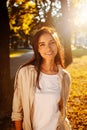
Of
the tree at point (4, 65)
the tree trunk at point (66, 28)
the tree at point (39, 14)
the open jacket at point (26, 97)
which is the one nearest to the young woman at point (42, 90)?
the open jacket at point (26, 97)

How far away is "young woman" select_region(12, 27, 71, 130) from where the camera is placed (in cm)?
327

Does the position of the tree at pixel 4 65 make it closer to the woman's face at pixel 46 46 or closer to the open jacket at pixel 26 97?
the open jacket at pixel 26 97

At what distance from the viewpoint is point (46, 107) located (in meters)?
3.27

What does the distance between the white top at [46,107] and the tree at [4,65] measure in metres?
5.92

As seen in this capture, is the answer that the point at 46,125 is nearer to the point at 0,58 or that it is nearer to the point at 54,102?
the point at 54,102

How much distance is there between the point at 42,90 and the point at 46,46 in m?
0.45

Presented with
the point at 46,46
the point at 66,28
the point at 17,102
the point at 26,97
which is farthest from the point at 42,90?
the point at 66,28

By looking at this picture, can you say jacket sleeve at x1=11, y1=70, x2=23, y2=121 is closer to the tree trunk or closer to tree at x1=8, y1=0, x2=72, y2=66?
tree at x1=8, y1=0, x2=72, y2=66

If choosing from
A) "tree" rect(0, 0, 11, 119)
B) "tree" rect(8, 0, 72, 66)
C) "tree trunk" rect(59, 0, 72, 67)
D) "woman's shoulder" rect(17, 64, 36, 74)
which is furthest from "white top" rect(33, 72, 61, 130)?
"tree trunk" rect(59, 0, 72, 67)

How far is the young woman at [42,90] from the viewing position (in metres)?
3.27

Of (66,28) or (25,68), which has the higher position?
(25,68)

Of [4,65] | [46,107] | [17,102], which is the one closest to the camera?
[46,107]

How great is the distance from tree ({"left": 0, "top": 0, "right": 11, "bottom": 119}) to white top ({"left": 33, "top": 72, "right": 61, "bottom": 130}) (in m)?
5.92

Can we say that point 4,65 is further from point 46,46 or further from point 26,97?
point 26,97
